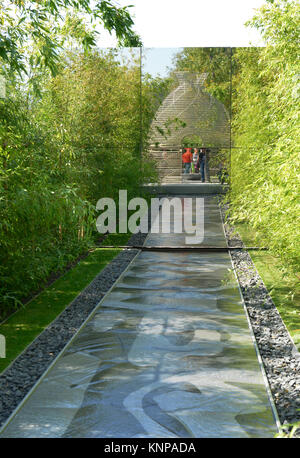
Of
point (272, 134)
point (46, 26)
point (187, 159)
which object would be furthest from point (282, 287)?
point (46, 26)

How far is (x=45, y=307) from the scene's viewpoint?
623 cm

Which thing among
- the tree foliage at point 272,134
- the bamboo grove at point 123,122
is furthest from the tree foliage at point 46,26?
the tree foliage at point 272,134

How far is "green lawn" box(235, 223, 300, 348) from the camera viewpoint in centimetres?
561

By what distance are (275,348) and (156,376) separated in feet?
4.12

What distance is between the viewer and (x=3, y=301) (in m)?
5.78

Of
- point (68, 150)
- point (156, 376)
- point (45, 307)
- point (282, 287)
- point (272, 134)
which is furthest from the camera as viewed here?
point (272, 134)

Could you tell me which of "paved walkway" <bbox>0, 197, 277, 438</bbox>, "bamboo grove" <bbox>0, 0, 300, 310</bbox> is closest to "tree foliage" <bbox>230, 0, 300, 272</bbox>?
"bamboo grove" <bbox>0, 0, 300, 310</bbox>

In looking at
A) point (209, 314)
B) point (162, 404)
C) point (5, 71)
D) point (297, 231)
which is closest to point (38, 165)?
point (5, 71)

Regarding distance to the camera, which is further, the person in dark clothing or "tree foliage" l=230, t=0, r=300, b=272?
the person in dark clothing

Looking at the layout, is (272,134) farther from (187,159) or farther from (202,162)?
(187,159)

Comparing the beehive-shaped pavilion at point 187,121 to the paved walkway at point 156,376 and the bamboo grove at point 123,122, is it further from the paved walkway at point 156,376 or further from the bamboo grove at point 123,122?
the paved walkway at point 156,376

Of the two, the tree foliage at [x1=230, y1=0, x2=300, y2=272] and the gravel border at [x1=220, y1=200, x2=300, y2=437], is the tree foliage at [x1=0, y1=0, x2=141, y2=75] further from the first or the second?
the gravel border at [x1=220, y1=200, x2=300, y2=437]

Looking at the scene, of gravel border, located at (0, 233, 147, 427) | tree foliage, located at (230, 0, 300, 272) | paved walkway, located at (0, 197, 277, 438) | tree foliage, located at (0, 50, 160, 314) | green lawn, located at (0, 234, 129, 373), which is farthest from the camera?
tree foliage, located at (0, 50, 160, 314)

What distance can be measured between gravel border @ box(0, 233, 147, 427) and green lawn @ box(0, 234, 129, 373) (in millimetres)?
82
